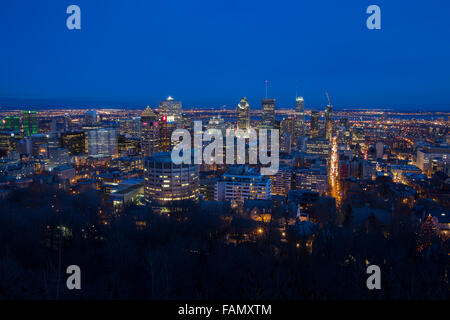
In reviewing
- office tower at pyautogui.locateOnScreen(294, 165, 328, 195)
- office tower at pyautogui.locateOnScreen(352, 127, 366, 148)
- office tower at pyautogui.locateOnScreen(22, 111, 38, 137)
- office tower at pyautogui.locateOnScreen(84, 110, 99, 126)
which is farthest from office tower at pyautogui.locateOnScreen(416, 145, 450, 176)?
office tower at pyautogui.locateOnScreen(22, 111, 38, 137)

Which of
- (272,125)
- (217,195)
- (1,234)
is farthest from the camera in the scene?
(272,125)

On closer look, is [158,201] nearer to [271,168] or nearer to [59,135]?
[271,168]

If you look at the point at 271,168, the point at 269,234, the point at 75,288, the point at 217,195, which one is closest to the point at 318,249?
the point at 269,234

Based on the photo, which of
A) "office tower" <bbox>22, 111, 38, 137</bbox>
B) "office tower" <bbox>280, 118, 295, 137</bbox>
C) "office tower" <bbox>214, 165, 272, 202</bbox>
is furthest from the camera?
"office tower" <bbox>280, 118, 295, 137</bbox>

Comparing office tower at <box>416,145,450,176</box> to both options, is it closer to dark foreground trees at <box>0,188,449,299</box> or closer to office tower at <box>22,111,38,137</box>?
dark foreground trees at <box>0,188,449,299</box>

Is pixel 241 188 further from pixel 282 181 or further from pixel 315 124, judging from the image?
pixel 315 124

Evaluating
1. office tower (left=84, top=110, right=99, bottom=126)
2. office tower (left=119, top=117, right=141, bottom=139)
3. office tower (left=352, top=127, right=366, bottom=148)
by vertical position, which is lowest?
office tower (left=352, top=127, right=366, bottom=148)

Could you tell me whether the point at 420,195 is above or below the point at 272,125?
below

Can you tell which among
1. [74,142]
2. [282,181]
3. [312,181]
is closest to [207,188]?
[282,181]
